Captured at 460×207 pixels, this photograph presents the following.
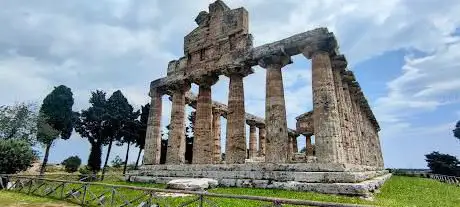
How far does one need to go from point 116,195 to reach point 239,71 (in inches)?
426

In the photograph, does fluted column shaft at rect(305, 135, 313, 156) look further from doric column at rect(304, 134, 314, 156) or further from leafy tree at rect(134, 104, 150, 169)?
leafy tree at rect(134, 104, 150, 169)

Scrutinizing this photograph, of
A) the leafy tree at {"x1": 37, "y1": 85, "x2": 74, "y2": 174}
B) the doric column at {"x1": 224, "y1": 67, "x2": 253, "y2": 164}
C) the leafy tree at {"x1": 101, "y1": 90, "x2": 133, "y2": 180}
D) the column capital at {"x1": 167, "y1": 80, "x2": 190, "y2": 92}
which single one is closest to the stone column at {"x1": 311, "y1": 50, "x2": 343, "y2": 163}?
the doric column at {"x1": 224, "y1": 67, "x2": 253, "y2": 164}

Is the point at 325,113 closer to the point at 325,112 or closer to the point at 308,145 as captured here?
the point at 325,112

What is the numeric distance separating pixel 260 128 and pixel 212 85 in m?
17.2

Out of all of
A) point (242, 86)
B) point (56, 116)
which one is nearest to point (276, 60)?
point (242, 86)

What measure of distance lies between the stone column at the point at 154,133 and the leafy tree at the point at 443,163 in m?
51.1

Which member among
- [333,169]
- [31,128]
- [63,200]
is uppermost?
[31,128]

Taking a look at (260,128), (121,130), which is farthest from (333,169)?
(121,130)

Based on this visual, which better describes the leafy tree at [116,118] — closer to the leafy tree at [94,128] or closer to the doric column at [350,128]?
the leafy tree at [94,128]

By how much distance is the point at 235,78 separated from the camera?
21.0 metres

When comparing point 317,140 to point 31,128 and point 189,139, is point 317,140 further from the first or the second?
point 31,128

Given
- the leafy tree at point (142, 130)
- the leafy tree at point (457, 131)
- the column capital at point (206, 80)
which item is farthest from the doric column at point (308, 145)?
the leafy tree at point (457, 131)

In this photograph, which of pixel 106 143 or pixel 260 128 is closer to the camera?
pixel 260 128

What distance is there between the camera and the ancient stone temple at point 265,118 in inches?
625
